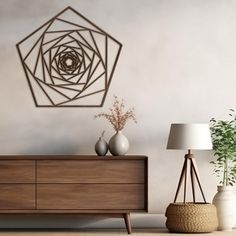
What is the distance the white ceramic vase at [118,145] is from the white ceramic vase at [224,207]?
99cm

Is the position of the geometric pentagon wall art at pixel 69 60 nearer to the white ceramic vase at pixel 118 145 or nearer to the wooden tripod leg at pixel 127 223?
the white ceramic vase at pixel 118 145

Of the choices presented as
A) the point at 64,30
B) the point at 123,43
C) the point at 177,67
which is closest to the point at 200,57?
the point at 177,67

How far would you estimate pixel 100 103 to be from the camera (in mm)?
7699

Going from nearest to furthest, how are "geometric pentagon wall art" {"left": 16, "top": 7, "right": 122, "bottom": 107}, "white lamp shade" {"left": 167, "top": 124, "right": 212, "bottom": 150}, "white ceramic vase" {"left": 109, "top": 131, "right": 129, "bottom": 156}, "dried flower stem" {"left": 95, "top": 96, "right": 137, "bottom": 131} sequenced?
1. "white lamp shade" {"left": 167, "top": 124, "right": 212, "bottom": 150}
2. "white ceramic vase" {"left": 109, "top": 131, "right": 129, "bottom": 156}
3. "dried flower stem" {"left": 95, "top": 96, "right": 137, "bottom": 131}
4. "geometric pentagon wall art" {"left": 16, "top": 7, "right": 122, "bottom": 107}

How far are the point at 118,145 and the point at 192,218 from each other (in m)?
0.94

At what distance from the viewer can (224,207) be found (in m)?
7.45

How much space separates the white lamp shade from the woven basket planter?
55 cm

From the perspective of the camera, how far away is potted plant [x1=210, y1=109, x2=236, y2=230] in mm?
7457

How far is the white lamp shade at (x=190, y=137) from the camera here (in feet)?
23.5

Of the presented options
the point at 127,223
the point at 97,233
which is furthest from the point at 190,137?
the point at 97,233

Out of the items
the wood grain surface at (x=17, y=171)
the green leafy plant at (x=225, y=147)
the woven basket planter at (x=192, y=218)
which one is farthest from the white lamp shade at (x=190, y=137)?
the wood grain surface at (x=17, y=171)

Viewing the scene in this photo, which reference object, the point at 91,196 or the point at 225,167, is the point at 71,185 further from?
the point at 225,167

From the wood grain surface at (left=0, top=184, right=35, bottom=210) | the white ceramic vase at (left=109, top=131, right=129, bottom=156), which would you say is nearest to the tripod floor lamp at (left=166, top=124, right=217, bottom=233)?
the white ceramic vase at (left=109, top=131, right=129, bottom=156)

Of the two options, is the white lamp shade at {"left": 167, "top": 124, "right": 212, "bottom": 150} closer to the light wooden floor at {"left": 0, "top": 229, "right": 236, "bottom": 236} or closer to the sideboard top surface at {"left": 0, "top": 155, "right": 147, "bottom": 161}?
the sideboard top surface at {"left": 0, "top": 155, "right": 147, "bottom": 161}
